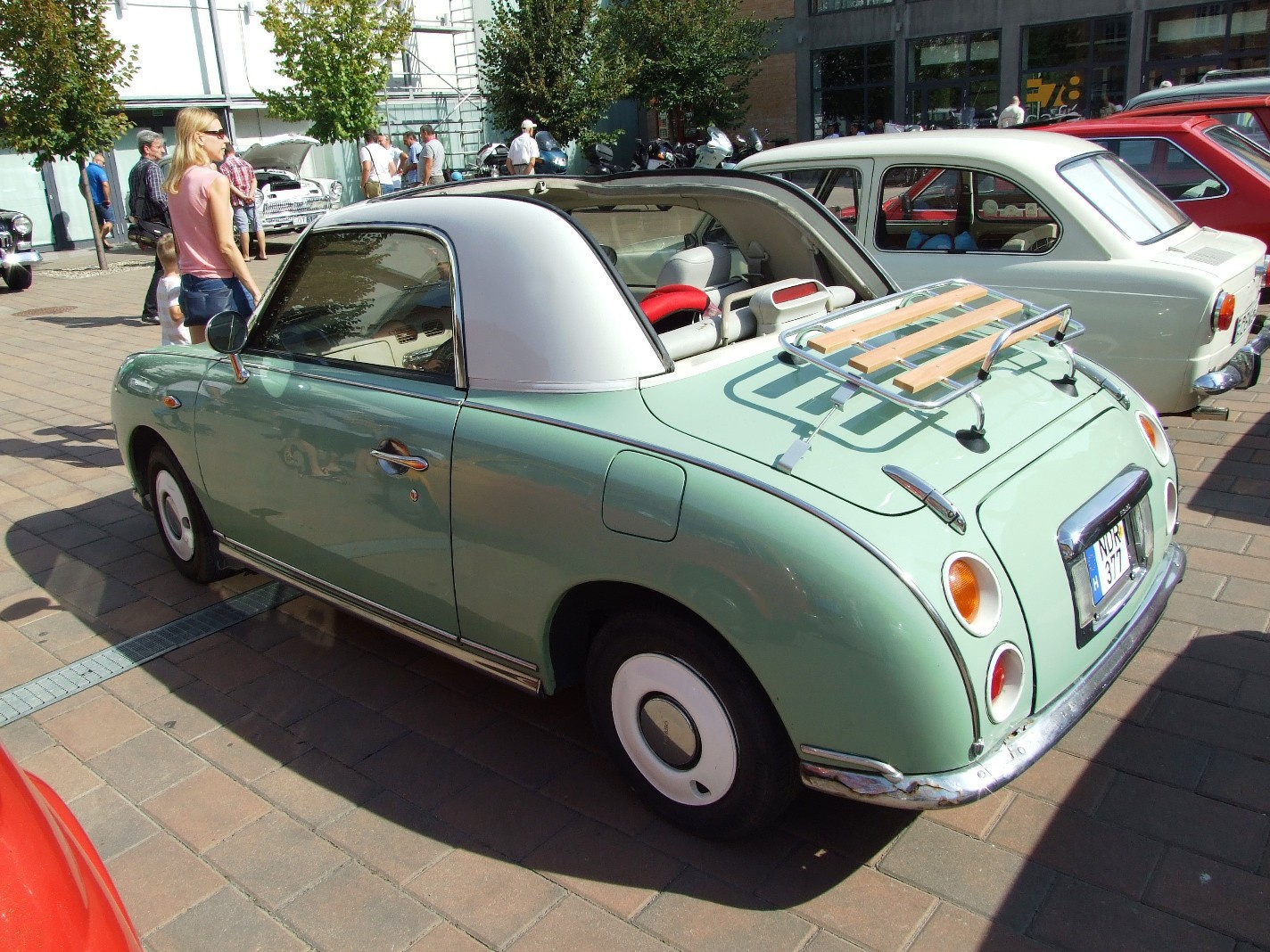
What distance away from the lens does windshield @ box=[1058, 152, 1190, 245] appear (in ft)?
18.3

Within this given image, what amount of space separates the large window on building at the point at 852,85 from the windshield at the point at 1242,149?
23915 mm

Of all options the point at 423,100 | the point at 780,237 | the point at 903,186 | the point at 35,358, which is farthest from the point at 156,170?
the point at 423,100

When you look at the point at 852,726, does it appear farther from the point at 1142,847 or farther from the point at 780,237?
the point at 780,237

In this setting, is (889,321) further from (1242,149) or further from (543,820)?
(1242,149)

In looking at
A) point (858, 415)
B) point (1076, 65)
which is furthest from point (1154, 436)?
point (1076, 65)

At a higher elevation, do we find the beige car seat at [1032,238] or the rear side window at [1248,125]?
the rear side window at [1248,125]

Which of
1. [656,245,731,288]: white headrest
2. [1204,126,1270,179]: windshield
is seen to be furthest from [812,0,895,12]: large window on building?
[656,245,731,288]: white headrest

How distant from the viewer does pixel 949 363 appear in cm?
278

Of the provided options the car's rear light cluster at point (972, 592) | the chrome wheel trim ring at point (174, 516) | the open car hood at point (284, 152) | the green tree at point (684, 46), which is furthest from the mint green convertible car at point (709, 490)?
the green tree at point (684, 46)

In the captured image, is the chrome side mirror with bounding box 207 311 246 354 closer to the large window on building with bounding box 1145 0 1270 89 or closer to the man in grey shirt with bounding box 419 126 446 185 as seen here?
the man in grey shirt with bounding box 419 126 446 185

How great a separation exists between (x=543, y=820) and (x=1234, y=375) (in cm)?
415

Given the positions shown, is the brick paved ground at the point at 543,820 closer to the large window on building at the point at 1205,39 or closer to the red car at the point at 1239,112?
the red car at the point at 1239,112

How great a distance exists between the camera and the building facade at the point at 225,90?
68.9ft

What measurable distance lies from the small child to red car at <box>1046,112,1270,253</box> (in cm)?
646
